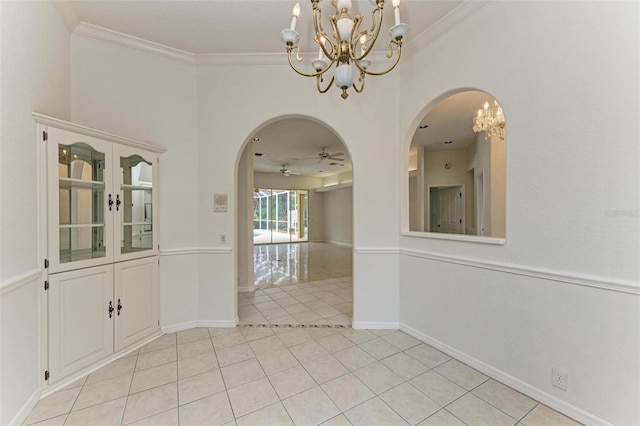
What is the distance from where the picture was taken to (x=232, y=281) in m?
3.17

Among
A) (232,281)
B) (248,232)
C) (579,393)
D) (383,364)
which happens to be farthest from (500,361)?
(248,232)

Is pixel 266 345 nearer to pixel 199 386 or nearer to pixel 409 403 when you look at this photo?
pixel 199 386

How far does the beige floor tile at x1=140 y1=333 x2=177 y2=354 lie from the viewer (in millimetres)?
2648

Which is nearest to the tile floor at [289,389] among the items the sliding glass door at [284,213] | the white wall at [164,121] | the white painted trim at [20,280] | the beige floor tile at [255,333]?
the beige floor tile at [255,333]

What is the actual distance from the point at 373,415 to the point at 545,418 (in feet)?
3.80

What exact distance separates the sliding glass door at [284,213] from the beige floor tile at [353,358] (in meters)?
9.57

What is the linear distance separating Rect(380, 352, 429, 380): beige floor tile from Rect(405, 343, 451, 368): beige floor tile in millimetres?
64

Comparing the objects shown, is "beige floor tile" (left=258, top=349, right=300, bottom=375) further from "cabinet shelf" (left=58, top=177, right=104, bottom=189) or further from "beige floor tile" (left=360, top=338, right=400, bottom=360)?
"cabinet shelf" (left=58, top=177, right=104, bottom=189)

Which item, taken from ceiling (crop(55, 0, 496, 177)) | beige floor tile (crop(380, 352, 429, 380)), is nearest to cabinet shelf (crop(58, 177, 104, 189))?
ceiling (crop(55, 0, 496, 177))

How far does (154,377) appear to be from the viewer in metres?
2.19

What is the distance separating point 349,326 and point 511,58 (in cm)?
309

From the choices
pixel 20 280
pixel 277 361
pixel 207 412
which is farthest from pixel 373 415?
pixel 20 280

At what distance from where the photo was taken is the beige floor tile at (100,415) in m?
1.70

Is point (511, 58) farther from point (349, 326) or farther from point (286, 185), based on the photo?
point (286, 185)
